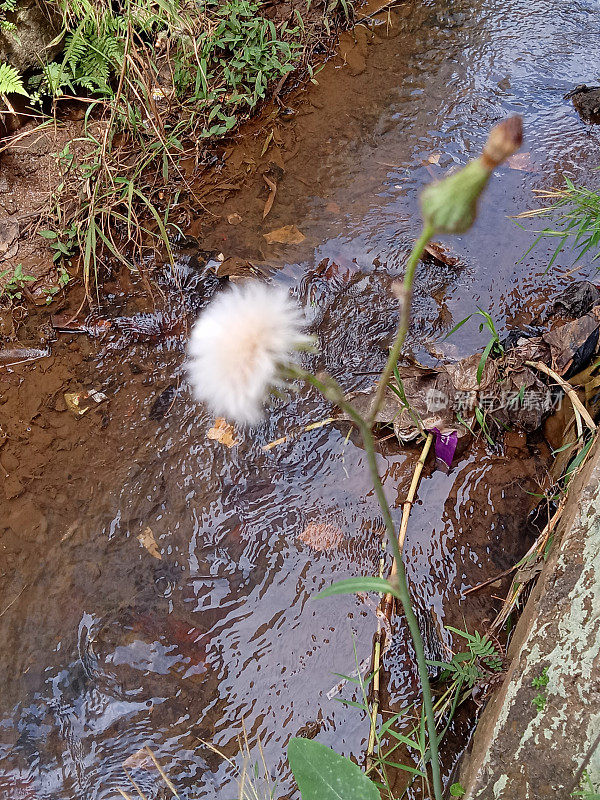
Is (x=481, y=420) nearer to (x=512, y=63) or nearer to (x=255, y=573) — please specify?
(x=255, y=573)

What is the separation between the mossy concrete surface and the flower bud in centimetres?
94

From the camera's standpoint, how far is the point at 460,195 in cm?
67

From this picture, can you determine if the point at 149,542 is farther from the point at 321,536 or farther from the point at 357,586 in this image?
the point at 357,586

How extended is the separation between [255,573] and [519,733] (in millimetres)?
824

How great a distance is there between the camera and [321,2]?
313cm

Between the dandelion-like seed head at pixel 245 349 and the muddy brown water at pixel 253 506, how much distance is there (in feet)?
3.46

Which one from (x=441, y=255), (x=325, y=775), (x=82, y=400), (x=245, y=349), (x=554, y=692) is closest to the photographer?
(x=245, y=349)

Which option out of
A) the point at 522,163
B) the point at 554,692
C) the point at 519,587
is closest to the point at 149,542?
the point at 519,587

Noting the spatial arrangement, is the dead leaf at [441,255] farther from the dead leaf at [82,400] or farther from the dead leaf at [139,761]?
the dead leaf at [139,761]

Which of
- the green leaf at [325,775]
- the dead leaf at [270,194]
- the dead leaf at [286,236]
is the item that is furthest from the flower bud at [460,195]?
the dead leaf at [270,194]

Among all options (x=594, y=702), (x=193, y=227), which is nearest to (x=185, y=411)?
(x=193, y=227)

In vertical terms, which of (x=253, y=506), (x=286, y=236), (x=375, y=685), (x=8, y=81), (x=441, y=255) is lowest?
(x=375, y=685)

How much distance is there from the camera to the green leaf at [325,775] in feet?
3.34

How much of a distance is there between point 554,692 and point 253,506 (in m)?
0.98
